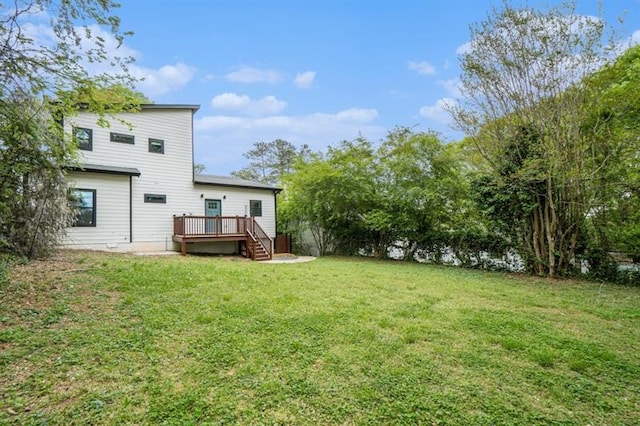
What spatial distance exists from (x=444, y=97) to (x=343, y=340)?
8061 millimetres

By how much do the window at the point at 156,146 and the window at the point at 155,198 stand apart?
1781mm

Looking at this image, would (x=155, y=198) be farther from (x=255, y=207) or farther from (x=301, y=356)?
(x=301, y=356)

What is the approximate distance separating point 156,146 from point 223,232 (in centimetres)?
434

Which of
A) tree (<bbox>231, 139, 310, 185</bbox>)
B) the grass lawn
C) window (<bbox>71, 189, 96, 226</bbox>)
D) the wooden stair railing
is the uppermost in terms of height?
tree (<bbox>231, 139, 310, 185</bbox>)

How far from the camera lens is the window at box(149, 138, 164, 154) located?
12.6 metres

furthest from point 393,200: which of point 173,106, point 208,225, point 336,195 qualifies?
point 173,106

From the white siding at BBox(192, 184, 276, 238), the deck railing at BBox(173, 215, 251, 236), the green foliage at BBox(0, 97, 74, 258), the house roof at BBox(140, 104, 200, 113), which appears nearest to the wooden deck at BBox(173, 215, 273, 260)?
the deck railing at BBox(173, 215, 251, 236)

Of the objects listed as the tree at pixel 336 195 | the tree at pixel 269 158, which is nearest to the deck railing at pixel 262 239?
the tree at pixel 336 195

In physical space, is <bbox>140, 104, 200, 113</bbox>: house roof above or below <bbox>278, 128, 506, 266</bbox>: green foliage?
above

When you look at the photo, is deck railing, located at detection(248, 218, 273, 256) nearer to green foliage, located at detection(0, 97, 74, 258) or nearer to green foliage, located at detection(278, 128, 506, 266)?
green foliage, located at detection(278, 128, 506, 266)

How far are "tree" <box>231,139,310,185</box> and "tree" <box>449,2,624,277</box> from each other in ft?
71.6

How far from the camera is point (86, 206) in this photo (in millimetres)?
10961

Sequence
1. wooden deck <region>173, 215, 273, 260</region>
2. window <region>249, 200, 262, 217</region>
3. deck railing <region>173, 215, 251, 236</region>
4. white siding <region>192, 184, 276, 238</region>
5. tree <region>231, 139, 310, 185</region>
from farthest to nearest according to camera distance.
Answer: tree <region>231, 139, 310, 185</region>
window <region>249, 200, 262, 217</region>
white siding <region>192, 184, 276, 238</region>
deck railing <region>173, 215, 251, 236</region>
wooden deck <region>173, 215, 273, 260</region>

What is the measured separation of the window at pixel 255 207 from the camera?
15.0m
